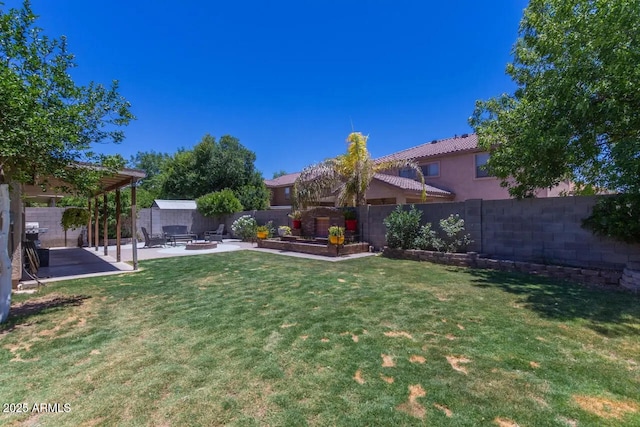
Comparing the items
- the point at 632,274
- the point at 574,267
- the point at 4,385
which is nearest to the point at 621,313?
the point at 632,274

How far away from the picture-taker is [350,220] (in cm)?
1316

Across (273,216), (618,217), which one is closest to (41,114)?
(618,217)

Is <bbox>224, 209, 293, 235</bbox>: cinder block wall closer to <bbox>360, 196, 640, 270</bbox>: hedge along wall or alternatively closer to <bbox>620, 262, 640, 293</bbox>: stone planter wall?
<bbox>360, 196, 640, 270</bbox>: hedge along wall

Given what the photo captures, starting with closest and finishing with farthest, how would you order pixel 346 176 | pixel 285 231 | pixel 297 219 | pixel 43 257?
pixel 43 257
pixel 346 176
pixel 297 219
pixel 285 231

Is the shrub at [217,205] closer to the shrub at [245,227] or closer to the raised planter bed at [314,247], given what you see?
the shrub at [245,227]

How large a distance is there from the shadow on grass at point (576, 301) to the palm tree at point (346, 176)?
24.4ft

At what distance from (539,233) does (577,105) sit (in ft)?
11.0

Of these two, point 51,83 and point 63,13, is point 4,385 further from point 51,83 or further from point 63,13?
point 63,13

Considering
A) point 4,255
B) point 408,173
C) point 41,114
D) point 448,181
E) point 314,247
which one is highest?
point 408,173

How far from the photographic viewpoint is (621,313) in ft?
16.1

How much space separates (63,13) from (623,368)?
1239cm

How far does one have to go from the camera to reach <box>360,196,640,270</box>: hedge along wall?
741cm

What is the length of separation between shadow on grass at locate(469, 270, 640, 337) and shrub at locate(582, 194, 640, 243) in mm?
1469

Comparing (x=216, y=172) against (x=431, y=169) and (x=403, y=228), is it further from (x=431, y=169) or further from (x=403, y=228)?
(x=403, y=228)
